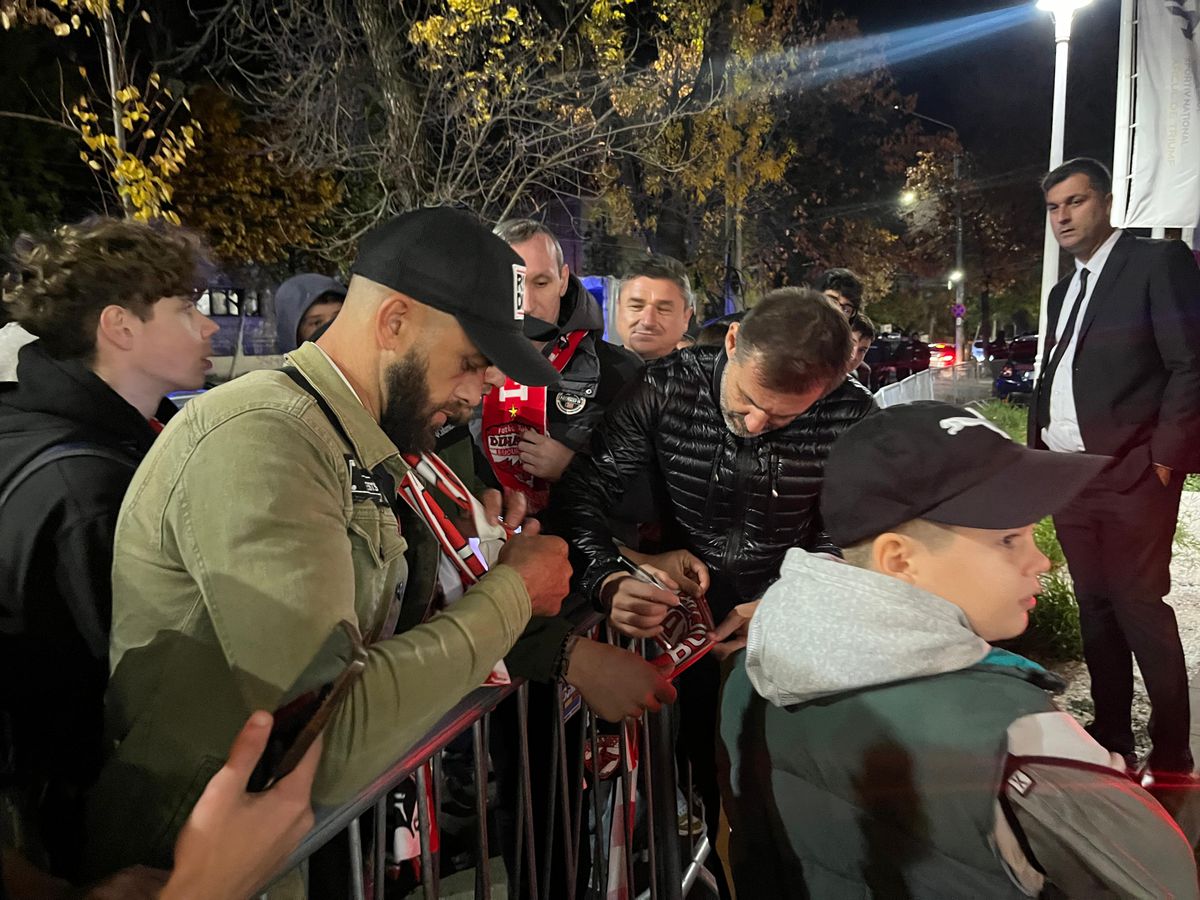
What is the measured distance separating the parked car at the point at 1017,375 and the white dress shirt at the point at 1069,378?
13748 mm

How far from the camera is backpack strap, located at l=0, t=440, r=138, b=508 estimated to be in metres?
1.73

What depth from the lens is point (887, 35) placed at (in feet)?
80.3

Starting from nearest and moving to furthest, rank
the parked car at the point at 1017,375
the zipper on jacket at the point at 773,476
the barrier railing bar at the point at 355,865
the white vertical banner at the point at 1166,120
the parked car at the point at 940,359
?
the barrier railing bar at the point at 355,865
the zipper on jacket at the point at 773,476
the white vertical banner at the point at 1166,120
the parked car at the point at 1017,375
the parked car at the point at 940,359

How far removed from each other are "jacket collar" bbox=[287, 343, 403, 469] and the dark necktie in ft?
11.5

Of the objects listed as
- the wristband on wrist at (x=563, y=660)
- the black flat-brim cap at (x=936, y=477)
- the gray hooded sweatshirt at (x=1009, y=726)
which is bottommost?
the wristband on wrist at (x=563, y=660)

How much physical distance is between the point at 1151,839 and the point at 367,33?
487 inches

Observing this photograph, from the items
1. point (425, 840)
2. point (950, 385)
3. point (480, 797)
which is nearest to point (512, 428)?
point (480, 797)

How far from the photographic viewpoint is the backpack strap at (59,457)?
68.0 inches

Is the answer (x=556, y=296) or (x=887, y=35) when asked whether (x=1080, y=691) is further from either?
(x=887, y=35)

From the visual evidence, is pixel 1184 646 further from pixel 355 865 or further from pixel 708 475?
pixel 355 865

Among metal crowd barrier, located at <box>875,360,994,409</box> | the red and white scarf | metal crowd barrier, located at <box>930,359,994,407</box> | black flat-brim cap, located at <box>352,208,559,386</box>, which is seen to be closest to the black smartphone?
the red and white scarf

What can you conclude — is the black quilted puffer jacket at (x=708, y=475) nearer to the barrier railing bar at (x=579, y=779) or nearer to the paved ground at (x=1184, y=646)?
the barrier railing bar at (x=579, y=779)

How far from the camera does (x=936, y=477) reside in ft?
4.95

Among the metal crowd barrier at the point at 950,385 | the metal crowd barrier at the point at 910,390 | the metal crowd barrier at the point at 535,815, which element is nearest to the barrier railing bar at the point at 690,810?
the metal crowd barrier at the point at 535,815
